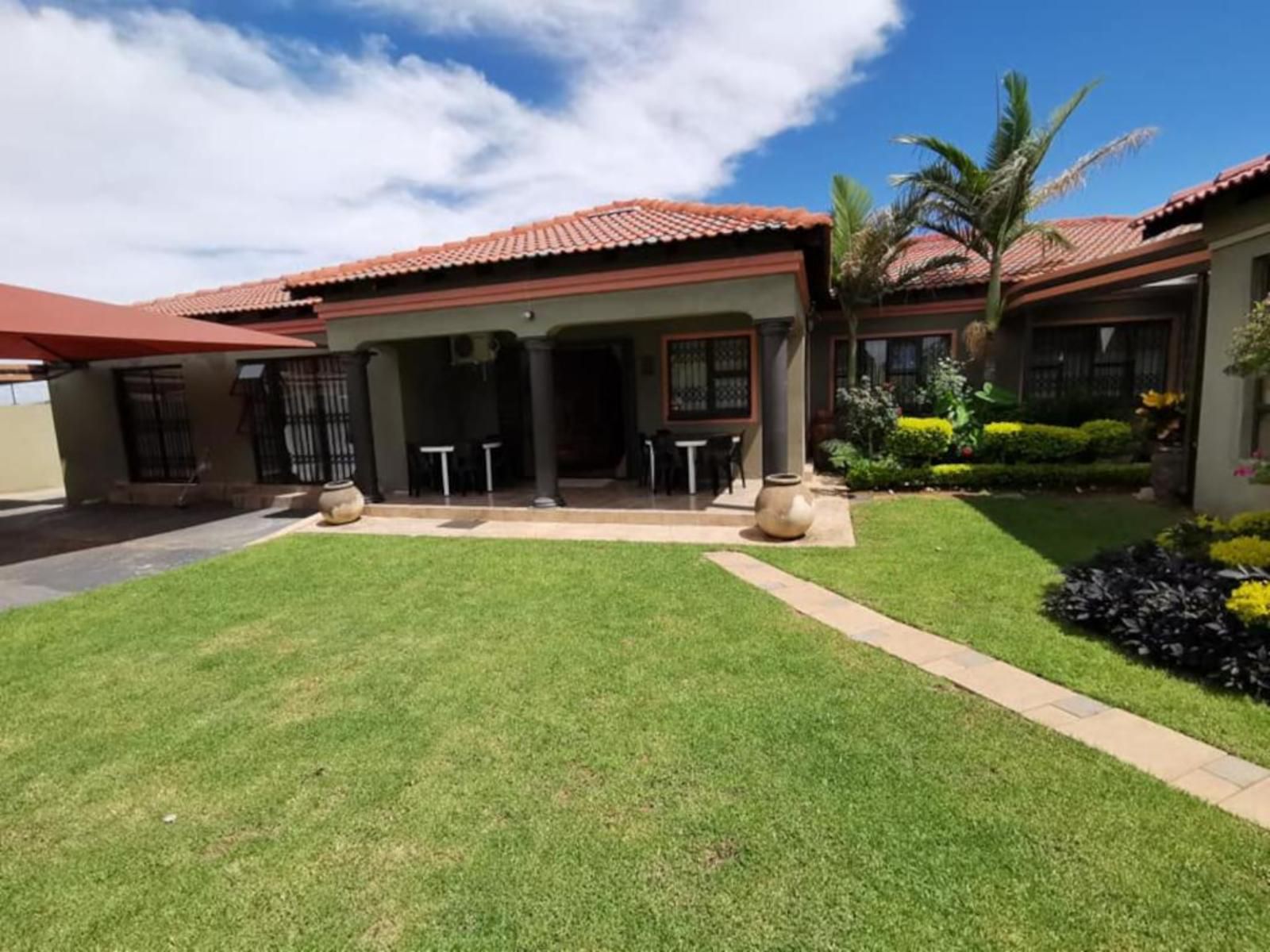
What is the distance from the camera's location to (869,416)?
10.6 metres

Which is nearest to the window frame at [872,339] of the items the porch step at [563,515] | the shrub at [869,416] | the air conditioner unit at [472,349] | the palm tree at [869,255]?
the palm tree at [869,255]

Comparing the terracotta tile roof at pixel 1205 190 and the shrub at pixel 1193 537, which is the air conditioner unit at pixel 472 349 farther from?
the shrub at pixel 1193 537

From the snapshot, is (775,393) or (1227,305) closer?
(1227,305)

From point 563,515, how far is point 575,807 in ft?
20.3

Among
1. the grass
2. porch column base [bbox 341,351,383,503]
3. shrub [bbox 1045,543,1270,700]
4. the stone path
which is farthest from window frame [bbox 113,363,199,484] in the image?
shrub [bbox 1045,543,1270,700]

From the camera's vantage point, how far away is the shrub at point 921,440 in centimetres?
980

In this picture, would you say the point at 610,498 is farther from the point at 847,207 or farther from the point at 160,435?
the point at 160,435

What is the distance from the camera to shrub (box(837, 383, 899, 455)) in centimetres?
1045

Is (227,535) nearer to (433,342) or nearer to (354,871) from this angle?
(433,342)

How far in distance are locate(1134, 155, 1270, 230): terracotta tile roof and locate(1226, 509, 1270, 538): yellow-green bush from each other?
3136mm

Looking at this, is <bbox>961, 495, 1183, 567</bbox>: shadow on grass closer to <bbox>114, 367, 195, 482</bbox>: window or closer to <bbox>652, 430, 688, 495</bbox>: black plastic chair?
<bbox>652, 430, 688, 495</bbox>: black plastic chair

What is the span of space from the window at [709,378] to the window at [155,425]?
396 inches

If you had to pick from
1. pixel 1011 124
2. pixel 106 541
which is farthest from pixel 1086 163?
pixel 106 541

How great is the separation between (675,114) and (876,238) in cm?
445
